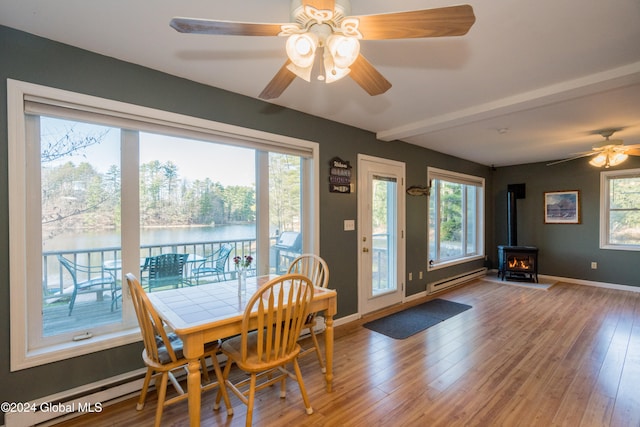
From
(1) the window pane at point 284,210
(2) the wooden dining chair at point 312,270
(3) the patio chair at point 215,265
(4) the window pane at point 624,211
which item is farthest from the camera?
(4) the window pane at point 624,211

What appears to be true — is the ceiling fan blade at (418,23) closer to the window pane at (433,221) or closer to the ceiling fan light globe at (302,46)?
the ceiling fan light globe at (302,46)

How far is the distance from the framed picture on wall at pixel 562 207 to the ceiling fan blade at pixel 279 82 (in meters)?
6.15

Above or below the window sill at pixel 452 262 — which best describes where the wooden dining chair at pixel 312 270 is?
above

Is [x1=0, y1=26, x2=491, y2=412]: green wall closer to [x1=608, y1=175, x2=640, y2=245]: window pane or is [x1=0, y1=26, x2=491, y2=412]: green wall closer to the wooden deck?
the wooden deck

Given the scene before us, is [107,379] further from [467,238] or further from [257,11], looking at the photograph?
[467,238]

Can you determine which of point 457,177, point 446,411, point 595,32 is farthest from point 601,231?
point 446,411

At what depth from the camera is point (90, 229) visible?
213cm

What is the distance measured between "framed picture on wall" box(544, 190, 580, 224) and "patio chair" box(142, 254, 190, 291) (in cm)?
650

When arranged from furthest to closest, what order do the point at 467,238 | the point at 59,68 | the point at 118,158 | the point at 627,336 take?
the point at 467,238 < the point at 627,336 < the point at 118,158 < the point at 59,68

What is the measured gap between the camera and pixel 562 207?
5.58m

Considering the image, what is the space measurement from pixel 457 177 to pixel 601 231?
2.61 meters

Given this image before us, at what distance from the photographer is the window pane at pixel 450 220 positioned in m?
5.36

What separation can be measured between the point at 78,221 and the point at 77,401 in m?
1.21

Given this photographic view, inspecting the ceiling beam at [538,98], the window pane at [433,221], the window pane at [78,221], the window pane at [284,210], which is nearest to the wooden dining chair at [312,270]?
the window pane at [284,210]
